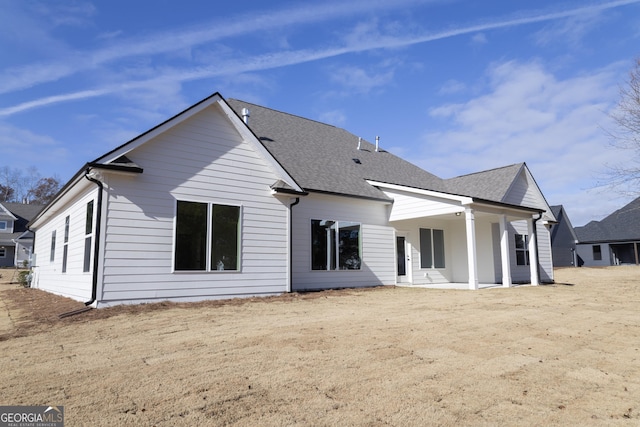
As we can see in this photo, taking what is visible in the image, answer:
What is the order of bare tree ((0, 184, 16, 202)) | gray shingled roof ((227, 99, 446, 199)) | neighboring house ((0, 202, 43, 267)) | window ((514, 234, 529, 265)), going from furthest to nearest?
bare tree ((0, 184, 16, 202)), neighboring house ((0, 202, 43, 267)), window ((514, 234, 529, 265)), gray shingled roof ((227, 99, 446, 199))

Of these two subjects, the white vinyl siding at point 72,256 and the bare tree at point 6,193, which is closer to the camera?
the white vinyl siding at point 72,256

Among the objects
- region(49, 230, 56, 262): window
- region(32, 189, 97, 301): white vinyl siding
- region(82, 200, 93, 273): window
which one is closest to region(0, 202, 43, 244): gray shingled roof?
region(49, 230, 56, 262): window

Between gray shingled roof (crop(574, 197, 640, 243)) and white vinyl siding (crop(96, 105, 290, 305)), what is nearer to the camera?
white vinyl siding (crop(96, 105, 290, 305))

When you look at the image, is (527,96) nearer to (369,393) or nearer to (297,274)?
(297,274)

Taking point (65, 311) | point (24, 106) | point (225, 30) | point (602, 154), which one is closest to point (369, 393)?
point (65, 311)

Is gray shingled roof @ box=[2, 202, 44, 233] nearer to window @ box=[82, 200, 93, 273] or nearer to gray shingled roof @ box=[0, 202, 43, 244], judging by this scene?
gray shingled roof @ box=[0, 202, 43, 244]

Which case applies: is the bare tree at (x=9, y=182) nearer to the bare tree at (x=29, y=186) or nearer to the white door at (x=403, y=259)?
the bare tree at (x=29, y=186)

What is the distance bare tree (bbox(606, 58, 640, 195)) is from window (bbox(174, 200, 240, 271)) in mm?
17984

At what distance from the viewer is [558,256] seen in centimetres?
3662

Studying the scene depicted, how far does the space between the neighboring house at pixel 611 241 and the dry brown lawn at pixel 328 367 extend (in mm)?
35437

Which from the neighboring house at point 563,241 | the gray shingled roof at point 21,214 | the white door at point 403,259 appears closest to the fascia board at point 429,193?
the white door at point 403,259

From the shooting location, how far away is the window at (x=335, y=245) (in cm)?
1272

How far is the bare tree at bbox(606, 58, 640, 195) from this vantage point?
1775 cm

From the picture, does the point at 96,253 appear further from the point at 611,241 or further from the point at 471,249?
the point at 611,241
